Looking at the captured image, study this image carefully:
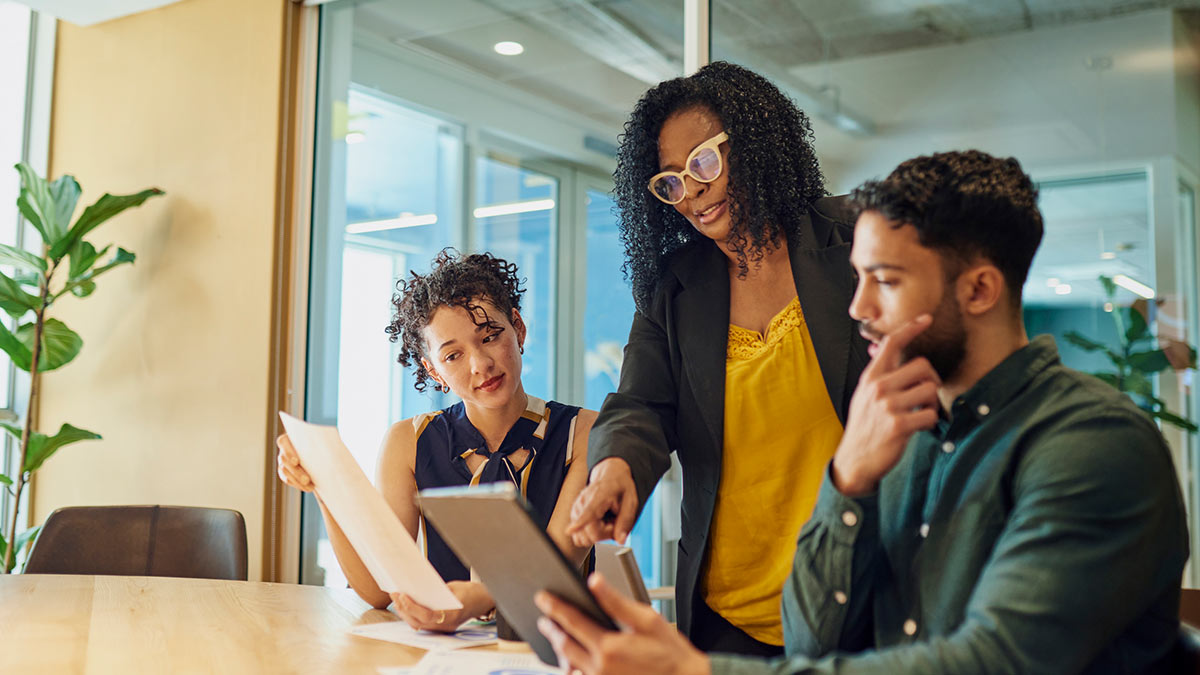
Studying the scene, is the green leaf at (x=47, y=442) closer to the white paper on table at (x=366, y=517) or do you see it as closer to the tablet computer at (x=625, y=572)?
the white paper on table at (x=366, y=517)

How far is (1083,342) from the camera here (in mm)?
2498

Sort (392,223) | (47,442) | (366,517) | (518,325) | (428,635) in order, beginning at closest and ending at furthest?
(366,517) < (428,635) < (518,325) < (392,223) < (47,442)

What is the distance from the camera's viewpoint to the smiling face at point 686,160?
64.9 inches

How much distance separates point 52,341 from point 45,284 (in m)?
0.23

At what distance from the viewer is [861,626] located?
118 cm

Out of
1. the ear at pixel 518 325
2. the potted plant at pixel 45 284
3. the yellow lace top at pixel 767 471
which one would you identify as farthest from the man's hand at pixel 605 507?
the potted plant at pixel 45 284

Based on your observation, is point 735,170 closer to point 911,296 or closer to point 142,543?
point 911,296

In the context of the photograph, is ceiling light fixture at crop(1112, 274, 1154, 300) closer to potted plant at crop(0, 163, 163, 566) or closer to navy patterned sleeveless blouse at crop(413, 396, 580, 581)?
navy patterned sleeveless blouse at crop(413, 396, 580, 581)

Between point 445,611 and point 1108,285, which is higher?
point 1108,285

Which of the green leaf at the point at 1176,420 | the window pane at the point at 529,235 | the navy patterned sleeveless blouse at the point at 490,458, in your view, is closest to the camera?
the navy patterned sleeveless blouse at the point at 490,458

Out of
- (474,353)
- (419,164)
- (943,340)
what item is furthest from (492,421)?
(419,164)

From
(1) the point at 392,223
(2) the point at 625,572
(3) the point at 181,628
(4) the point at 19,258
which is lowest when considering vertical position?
(3) the point at 181,628

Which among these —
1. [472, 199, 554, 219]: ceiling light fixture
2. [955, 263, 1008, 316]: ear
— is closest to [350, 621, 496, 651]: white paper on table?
[955, 263, 1008, 316]: ear

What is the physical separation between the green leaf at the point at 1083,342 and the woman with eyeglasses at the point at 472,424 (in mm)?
1268
